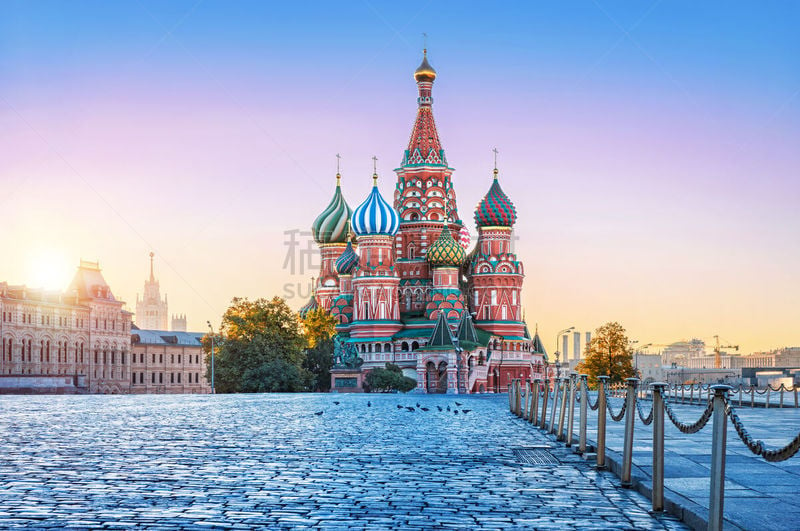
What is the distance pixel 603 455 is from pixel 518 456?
61.4 inches

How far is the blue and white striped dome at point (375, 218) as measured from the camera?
258ft

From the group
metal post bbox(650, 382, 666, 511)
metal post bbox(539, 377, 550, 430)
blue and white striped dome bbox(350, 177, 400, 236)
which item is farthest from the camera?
blue and white striped dome bbox(350, 177, 400, 236)

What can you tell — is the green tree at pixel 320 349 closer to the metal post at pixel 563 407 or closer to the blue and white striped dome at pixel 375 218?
the blue and white striped dome at pixel 375 218

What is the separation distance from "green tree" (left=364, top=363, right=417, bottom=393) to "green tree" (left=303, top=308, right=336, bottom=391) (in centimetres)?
516

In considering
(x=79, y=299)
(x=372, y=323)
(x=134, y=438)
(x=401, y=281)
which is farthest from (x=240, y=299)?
(x=134, y=438)

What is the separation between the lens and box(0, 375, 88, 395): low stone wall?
68438 millimetres

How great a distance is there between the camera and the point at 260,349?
63875 mm

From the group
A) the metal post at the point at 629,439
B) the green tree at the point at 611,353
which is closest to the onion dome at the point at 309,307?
the green tree at the point at 611,353

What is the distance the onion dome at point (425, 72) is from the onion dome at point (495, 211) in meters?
12.6

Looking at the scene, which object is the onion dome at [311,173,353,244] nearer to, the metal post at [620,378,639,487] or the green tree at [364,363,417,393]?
the green tree at [364,363,417,393]

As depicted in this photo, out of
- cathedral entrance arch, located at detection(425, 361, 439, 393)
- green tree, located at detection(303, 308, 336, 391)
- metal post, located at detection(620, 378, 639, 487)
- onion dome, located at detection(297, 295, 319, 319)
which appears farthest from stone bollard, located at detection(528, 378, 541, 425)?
onion dome, located at detection(297, 295, 319, 319)

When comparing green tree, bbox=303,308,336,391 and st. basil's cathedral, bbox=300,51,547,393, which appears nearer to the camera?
st. basil's cathedral, bbox=300,51,547,393

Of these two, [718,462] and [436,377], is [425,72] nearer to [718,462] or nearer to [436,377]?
[436,377]

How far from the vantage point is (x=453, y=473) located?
1042 cm
